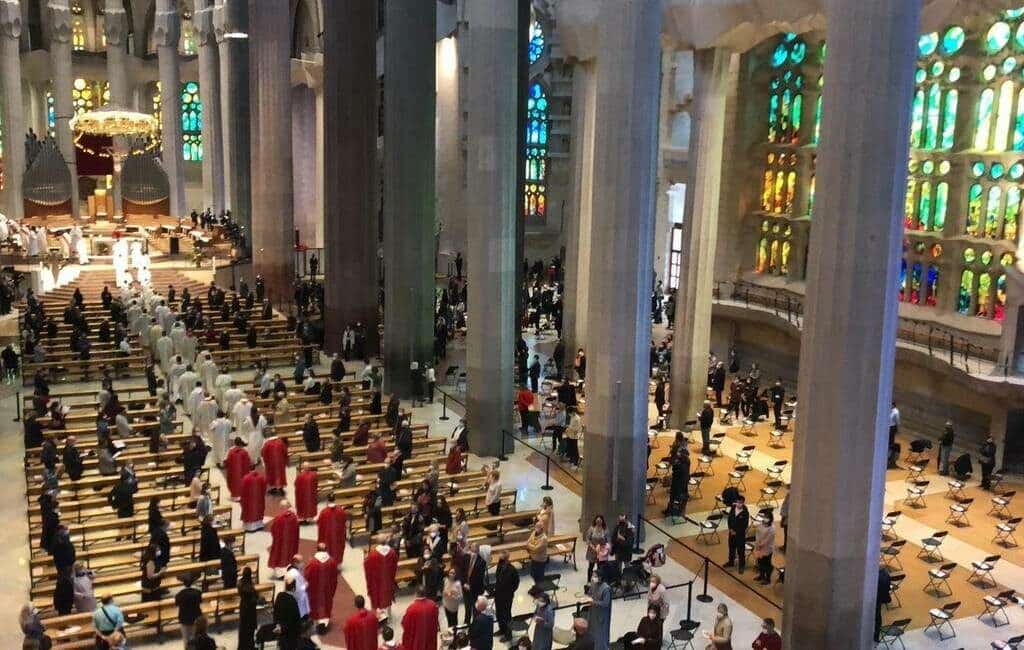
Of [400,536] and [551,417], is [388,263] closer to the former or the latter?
[551,417]

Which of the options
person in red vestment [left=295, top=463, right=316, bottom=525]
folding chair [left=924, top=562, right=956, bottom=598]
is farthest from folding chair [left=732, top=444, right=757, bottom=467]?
person in red vestment [left=295, top=463, right=316, bottom=525]

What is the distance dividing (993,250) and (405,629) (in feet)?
67.2

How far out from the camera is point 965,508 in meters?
19.5

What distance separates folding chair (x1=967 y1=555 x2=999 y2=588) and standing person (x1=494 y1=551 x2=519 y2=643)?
7677 millimetres

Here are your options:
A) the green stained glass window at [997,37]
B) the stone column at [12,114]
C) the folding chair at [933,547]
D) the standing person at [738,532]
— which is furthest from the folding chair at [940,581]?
the stone column at [12,114]

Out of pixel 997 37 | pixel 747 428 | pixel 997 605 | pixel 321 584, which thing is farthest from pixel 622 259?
pixel 997 37

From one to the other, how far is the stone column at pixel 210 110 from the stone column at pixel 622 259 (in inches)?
1253

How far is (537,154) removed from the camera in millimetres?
49531

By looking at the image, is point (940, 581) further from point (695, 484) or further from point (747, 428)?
point (747, 428)

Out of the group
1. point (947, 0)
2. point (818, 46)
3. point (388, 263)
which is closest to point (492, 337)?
point (388, 263)

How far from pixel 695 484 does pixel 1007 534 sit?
5758 mm

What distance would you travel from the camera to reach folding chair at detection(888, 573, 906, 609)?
52.2 feet

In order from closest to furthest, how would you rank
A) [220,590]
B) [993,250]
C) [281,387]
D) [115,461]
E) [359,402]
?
1. [220,590]
2. [115,461]
3. [281,387]
4. [359,402]
5. [993,250]

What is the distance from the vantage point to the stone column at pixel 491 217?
21516mm
